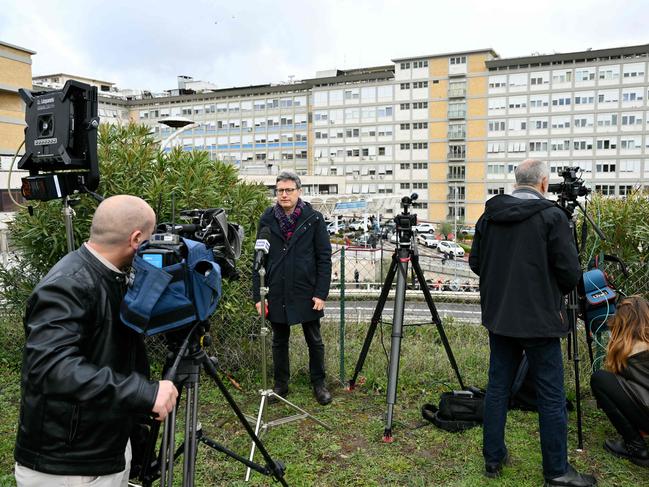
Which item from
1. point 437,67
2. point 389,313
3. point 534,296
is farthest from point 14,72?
point 437,67

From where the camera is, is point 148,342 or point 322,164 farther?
point 322,164

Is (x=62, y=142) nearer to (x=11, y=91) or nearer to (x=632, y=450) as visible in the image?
(x=632, y=450)

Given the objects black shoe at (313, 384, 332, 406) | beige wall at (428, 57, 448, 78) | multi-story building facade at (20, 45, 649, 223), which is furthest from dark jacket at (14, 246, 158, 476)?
beige wall at (428, 57, 448, 78)

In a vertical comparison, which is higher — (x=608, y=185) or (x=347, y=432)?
(x=608, y=185)

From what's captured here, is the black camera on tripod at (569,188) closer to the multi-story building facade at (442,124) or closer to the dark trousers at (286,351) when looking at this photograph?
the dark trousers at (286,351)

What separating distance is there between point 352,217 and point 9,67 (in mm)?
32039

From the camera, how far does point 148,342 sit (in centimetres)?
525

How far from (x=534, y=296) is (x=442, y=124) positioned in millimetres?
62867

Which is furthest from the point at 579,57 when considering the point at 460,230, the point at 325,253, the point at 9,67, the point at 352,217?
the point at 325,253

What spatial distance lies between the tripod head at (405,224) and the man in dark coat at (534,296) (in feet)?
2.76

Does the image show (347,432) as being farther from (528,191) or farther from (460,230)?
(460,230)

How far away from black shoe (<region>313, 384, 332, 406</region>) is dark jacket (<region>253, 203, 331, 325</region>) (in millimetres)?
639

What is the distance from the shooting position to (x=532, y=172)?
3.20 meters

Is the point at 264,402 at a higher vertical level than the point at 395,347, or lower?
lower
